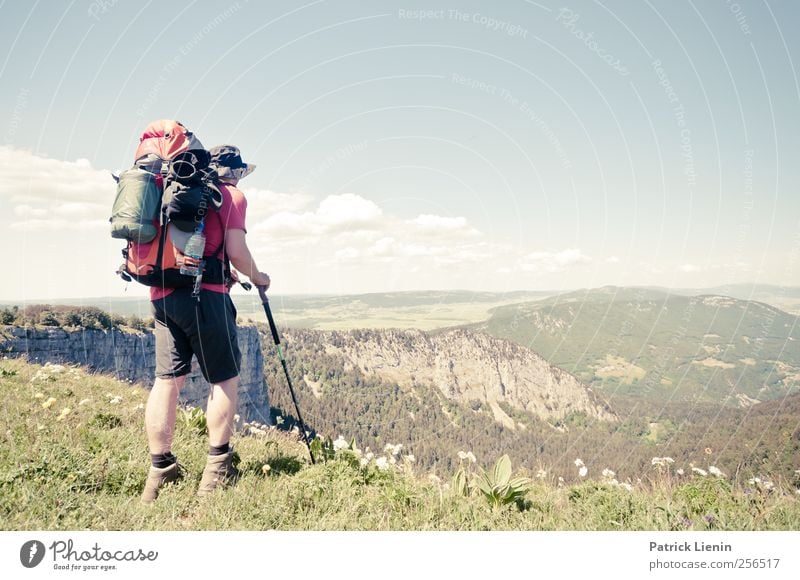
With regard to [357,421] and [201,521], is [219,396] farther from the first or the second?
[357,421]

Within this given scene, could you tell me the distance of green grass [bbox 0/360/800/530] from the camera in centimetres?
339

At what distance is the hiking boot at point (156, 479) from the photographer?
380 cm

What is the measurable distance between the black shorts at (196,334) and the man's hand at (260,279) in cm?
31

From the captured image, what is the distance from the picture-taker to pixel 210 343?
4012 millimetres

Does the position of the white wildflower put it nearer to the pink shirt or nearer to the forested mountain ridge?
the pink shirt

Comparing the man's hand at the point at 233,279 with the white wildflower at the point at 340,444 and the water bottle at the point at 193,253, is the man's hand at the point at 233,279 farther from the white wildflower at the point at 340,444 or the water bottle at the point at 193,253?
the white wildflower at the point at 340,444

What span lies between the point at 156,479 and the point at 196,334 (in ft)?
4.55

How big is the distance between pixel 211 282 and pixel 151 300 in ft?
1.95

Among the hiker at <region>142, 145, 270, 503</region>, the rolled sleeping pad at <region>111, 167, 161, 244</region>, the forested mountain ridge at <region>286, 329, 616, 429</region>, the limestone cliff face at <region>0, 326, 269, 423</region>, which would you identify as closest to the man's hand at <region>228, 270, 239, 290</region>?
the hiker at <region>142, 145, 270, 503</region>

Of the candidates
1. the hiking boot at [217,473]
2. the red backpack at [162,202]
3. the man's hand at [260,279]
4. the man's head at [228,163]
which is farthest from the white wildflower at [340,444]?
the man's head at [228,163]

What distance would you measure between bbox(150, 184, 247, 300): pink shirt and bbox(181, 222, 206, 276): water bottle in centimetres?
19
